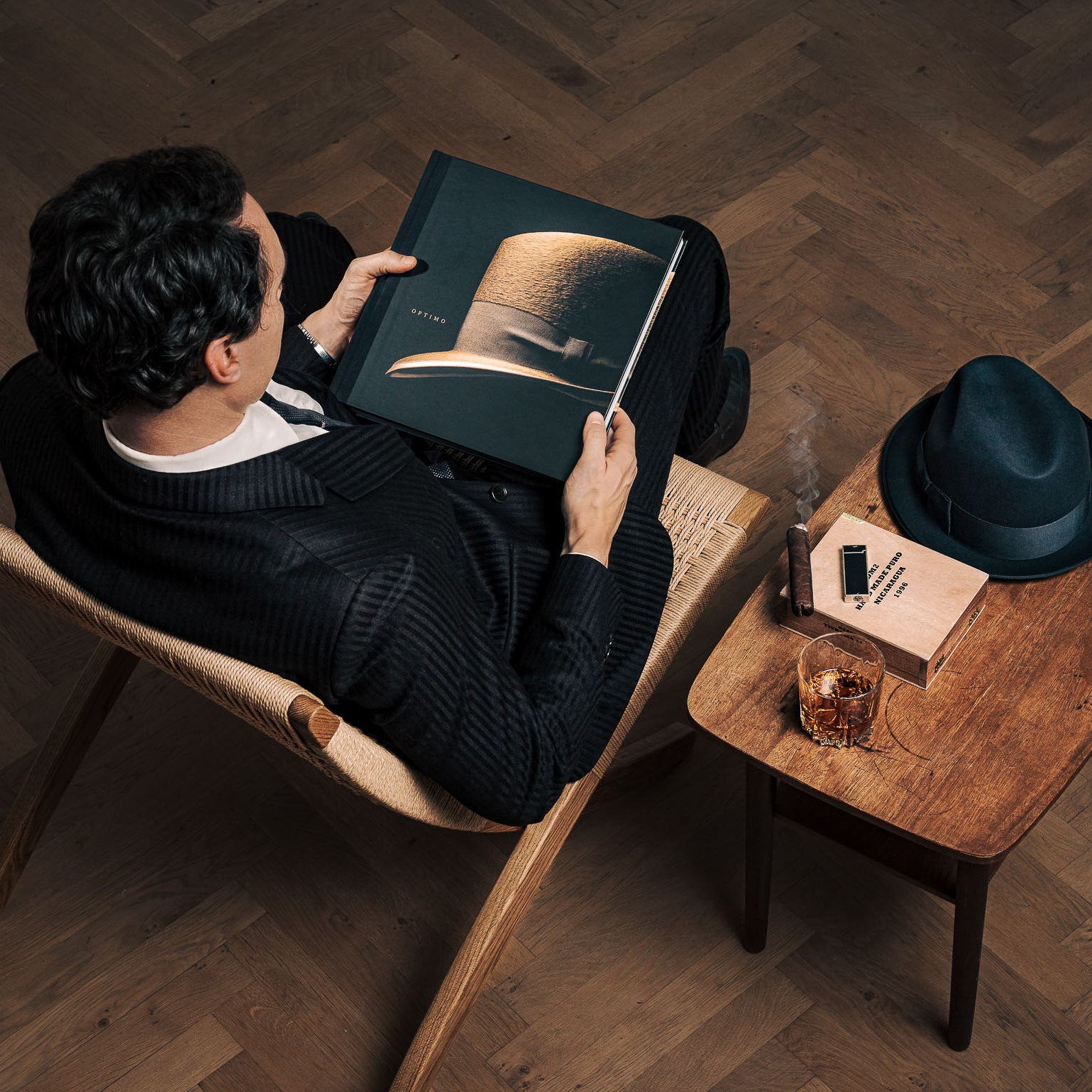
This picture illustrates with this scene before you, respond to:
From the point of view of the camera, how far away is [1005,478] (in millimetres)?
1271

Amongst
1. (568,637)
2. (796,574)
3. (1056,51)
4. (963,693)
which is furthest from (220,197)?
(1056,51)

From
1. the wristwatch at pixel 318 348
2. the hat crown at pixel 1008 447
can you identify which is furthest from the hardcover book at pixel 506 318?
the hat crown at pixel 1008 447

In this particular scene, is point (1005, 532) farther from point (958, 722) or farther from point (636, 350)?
point (636, 350)

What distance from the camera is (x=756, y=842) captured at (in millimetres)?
1443

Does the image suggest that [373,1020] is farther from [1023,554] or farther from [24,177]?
[24,177]

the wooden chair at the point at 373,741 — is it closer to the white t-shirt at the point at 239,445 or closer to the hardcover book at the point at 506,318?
the white t-shirt at the point at 239,445

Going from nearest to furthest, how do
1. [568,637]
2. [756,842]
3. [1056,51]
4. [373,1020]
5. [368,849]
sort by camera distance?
1. [568,637]
2. [756,842]
3. [373,1020]
4. [368,849]
5. [1056,51]

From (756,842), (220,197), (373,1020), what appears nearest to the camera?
(220,197)

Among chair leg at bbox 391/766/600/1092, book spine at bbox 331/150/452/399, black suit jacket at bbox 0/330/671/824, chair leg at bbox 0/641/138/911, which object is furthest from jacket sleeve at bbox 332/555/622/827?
chair leg at bbox 0/641/138/911

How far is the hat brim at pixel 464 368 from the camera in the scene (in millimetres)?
1294

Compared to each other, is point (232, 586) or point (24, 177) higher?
point (232, 586)

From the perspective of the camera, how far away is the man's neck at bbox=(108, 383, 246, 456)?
102 cm

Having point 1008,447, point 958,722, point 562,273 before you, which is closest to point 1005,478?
point 1008,447

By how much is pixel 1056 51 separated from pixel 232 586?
7.61 feet
